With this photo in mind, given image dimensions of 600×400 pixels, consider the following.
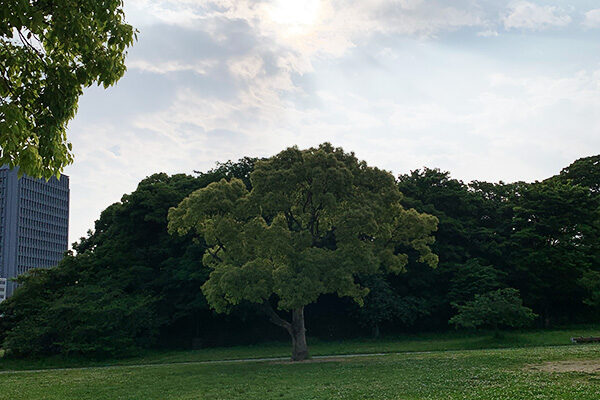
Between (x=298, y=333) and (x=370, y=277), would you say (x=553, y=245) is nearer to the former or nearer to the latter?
(x=370, y=277)

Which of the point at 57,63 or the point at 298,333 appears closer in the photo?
the point at 57,63

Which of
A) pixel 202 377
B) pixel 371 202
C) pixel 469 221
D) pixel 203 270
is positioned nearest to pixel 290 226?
pixel 371 202


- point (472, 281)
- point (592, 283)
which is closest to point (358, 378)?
point (592, 283)

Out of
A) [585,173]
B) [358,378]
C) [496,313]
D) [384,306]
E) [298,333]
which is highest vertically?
[585,173]

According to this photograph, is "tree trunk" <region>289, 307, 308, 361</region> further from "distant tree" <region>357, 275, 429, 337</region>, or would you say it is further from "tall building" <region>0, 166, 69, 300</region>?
"tall building" <region>0, 166, 69, 300</region>

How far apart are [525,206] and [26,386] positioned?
38.1m

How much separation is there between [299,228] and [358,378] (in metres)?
11.3

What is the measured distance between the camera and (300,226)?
28.7m

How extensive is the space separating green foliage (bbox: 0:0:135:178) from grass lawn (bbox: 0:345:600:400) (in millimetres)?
10329

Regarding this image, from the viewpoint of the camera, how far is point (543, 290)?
1694 inches

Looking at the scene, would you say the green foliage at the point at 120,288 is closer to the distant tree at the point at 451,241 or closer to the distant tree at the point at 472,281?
the distant tree at the point at 451,241

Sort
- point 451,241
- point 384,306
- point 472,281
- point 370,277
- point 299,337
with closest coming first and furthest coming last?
1. point 299,337
2. point 384,306
3. point 472,281
4. point 370,277
5. point 451,241

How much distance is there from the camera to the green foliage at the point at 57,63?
8477mm

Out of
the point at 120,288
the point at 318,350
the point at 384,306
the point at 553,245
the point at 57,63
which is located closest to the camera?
the point at 57,63
